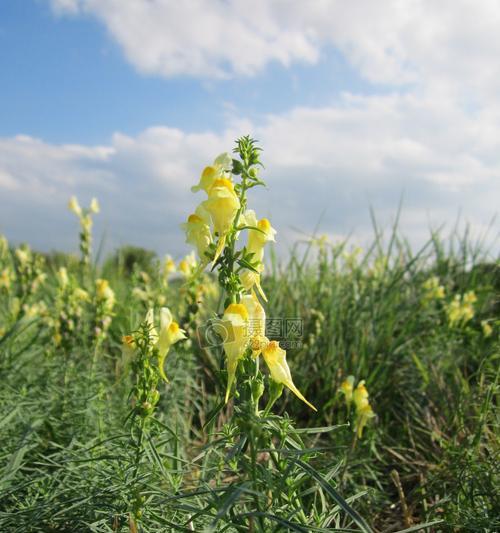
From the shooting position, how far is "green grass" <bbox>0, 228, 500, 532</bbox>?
1.31 m

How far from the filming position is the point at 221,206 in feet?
4.17

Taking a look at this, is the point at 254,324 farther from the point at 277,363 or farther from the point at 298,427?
the point at 298,427

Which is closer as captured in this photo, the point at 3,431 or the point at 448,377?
the point at 3,431

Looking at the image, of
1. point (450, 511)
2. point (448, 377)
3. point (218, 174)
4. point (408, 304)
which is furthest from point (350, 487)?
point (408, 304)

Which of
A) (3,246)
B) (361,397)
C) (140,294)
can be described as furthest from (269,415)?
(3,246)

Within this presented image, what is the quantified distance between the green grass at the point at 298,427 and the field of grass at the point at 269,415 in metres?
0.01

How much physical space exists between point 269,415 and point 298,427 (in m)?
1.86

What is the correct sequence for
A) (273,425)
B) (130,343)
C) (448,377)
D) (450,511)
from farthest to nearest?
(448,377), (450,511), (130,343), (273,425)

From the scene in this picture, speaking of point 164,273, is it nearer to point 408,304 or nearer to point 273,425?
point 408,304

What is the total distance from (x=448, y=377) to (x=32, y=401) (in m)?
2.37

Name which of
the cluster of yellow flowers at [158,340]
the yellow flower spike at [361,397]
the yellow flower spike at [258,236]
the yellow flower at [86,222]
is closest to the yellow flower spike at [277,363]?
the yellow flower spike at [258,236]

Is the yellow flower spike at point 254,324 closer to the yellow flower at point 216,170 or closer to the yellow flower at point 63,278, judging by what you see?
the yellow flower at point 216,170

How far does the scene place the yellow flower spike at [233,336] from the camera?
1.17 m

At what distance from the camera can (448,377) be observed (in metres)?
3.39
